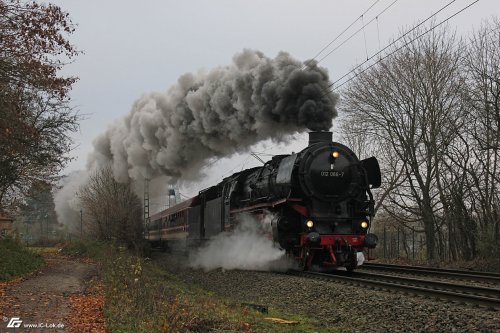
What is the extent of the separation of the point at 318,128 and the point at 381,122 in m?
9.00

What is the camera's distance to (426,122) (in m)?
22.5

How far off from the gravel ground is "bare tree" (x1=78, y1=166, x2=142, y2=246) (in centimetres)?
1587

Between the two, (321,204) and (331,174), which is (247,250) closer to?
(321,204)

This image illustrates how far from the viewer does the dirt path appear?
736 centimetres

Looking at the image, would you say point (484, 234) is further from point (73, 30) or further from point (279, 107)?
point (73, 30)

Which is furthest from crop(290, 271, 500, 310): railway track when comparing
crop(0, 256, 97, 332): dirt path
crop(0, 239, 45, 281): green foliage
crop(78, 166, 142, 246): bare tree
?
crop(78, 166, 142, 246): bare tree

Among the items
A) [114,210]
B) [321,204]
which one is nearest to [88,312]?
[321,204]

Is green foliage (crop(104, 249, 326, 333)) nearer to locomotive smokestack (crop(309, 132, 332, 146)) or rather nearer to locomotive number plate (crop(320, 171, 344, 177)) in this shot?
locomotive number plate (crop(320, 171, 344, 177))

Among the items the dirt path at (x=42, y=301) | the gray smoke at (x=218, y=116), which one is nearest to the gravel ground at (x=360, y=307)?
the dirt path at (x=42, y=301)

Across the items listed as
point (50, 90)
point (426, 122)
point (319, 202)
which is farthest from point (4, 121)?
point (426, 122)

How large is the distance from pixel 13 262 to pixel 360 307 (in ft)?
35.7

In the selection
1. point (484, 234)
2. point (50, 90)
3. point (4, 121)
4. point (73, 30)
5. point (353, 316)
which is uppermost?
point (73, 30)

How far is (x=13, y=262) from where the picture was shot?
610 inches

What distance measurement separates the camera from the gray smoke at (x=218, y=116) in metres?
17.2
